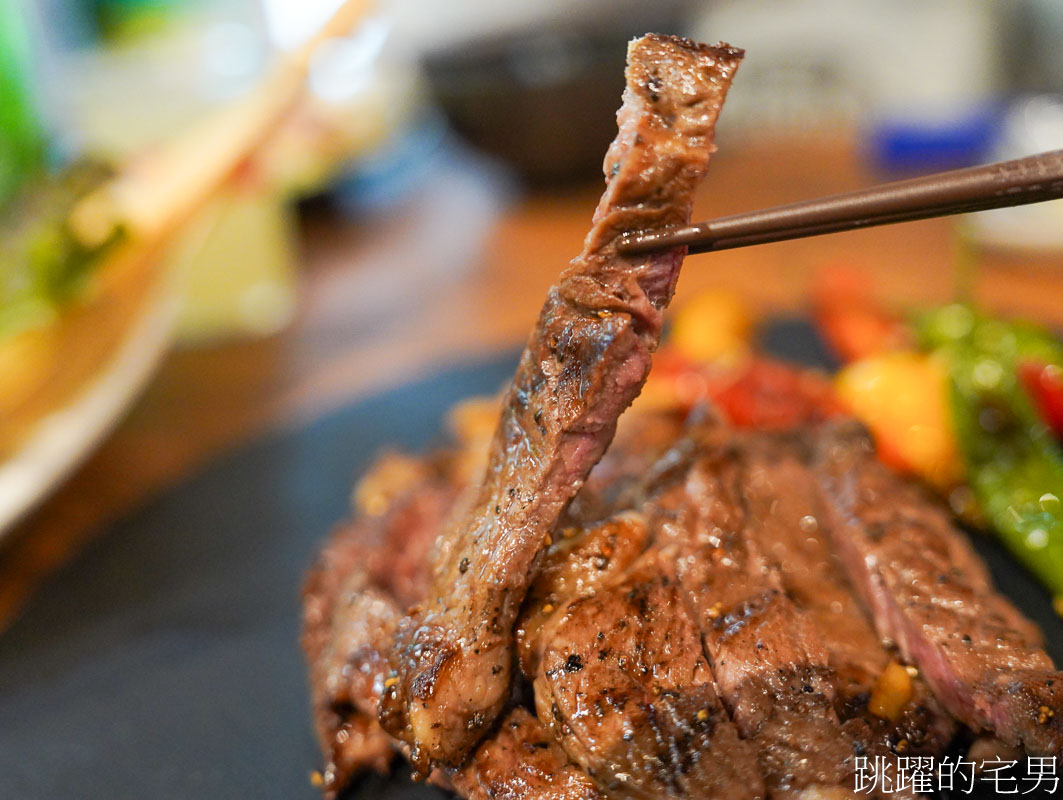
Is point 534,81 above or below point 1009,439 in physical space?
above

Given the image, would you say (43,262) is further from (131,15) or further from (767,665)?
(131,15)

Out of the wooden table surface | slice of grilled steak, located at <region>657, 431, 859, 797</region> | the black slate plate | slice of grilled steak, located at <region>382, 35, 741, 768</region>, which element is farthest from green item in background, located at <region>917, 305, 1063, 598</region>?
slice of grilled steak, located at <region>382, 35, 741, 768</region>

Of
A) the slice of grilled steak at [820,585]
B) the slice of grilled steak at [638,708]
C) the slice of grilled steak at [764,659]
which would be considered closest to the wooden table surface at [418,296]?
the slice of grilled steak at [820,585]

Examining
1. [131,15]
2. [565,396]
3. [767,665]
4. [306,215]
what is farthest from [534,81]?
[767,665]

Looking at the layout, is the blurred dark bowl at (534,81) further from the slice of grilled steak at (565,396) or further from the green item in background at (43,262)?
the slice of grilled steak at (565,396)

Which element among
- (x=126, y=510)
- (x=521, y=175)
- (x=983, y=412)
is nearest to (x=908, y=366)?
(x=983, y=412)

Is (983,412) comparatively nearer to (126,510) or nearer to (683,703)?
(683,703)
